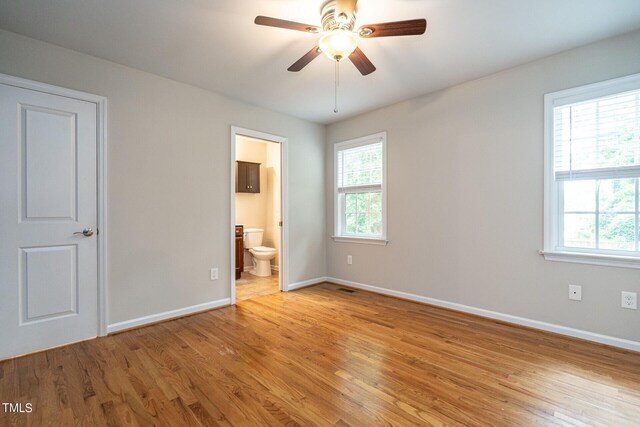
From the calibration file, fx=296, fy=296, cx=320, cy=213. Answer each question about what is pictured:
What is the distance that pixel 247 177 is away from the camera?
18.2 ft

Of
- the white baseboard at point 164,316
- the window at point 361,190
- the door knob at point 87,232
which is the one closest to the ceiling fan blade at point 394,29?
the window at point 361,190

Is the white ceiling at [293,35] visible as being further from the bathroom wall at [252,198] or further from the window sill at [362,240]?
the bathroom wall at [252,198]

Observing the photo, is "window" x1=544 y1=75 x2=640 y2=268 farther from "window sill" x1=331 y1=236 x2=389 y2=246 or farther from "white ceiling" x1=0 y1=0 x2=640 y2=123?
"window sill" x1=331 y1=236 x2=389 y2=246

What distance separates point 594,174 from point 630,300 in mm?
1037

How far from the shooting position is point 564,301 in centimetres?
263

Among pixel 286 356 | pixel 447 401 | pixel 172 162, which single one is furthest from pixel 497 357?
pixel 172 162

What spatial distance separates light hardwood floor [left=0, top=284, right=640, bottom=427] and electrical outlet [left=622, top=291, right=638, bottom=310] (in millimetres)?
371

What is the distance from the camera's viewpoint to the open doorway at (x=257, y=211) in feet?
16.8

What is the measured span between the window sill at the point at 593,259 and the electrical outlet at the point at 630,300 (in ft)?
0.73

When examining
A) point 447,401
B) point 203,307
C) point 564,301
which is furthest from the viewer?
point 203,307

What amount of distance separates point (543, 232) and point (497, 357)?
1.25 m

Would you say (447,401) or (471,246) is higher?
(471,246)

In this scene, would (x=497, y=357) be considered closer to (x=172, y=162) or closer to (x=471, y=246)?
(x=471, y=246)

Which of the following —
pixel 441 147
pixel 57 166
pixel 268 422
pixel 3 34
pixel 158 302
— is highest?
pixel 3 34
